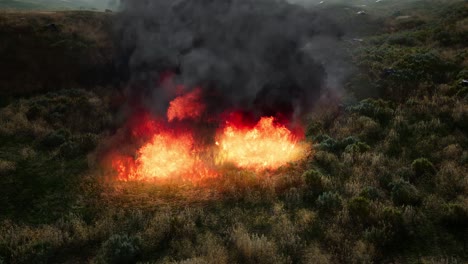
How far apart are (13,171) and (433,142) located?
18.4 m

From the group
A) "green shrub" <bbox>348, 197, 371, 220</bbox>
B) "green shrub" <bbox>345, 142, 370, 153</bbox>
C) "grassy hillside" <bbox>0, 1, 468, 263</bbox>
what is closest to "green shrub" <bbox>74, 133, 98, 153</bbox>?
"grassy hillside" <bbox>0, 1, 468, 263</bbox>

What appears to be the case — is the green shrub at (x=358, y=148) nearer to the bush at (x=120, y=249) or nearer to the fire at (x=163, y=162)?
the fire at (x=163, y=162)

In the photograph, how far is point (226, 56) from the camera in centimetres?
2094

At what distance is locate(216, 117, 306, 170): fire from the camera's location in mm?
14430

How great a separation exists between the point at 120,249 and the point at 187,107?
10920 millimetres

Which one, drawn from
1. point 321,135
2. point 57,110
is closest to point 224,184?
point 321,135

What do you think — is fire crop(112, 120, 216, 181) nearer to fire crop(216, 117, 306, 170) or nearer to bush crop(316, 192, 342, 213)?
fire crop(216, 117, 306, 170)

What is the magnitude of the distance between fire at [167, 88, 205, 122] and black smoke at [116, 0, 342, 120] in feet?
1.79

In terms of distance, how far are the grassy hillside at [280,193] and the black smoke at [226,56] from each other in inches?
99.7

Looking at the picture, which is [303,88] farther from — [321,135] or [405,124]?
[405,124]

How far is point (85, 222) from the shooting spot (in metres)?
10.9

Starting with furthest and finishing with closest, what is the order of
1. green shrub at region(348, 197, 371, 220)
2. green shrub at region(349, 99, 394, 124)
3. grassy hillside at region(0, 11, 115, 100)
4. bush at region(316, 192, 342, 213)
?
1. grassy hillside at region(0, 11, 115, 100)
2. green shrub at region(349, 99, 394, 124)
3. bush at region(316, 192, 342, 213)
4. green shrub at region(348, 197, 371, 220)

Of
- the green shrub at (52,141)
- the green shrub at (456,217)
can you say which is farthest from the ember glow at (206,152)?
the green shrub at (456,217)

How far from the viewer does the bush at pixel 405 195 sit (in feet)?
→ 36.0
